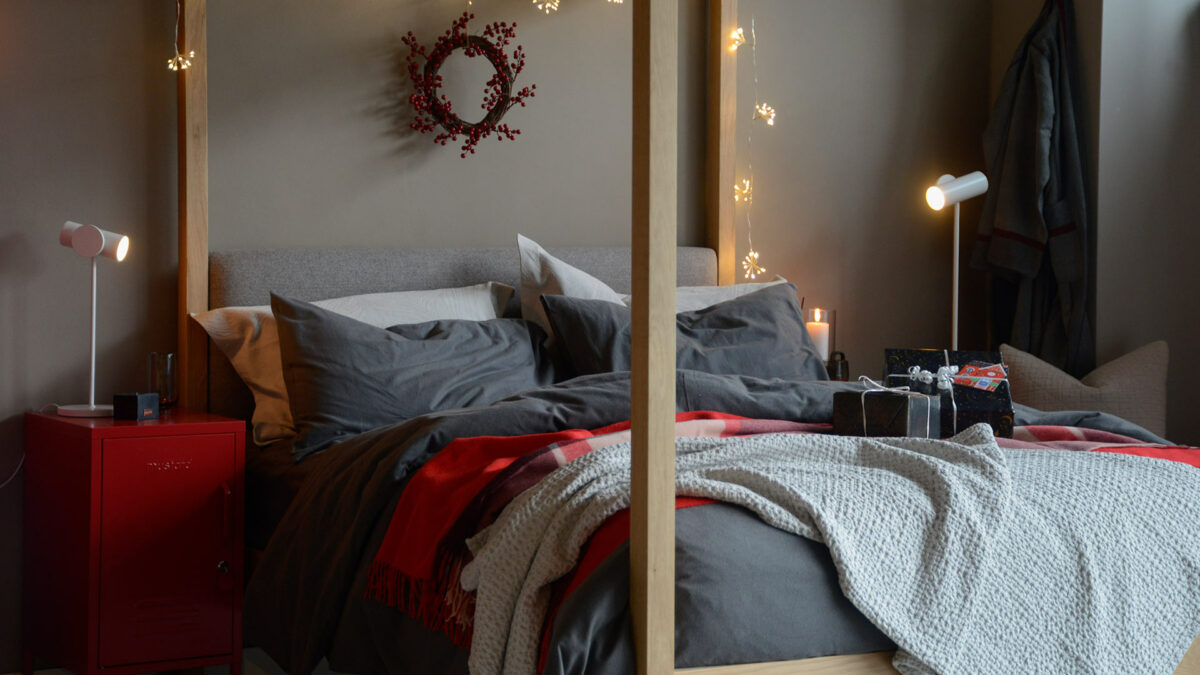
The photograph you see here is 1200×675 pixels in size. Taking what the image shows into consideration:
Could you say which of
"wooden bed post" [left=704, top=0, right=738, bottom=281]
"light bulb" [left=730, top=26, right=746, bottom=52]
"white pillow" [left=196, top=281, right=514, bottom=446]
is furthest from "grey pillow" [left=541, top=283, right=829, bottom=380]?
"light bulb" [left=730, top=26, right=746, bottom=52]

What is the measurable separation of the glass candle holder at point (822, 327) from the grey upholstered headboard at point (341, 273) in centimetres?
70

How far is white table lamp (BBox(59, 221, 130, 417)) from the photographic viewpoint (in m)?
2.84

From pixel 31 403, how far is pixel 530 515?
203 centimetres

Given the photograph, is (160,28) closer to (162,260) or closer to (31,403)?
(162,260)

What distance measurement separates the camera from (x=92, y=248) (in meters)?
2.85

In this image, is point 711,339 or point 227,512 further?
point 711,339

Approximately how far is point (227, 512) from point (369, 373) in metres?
0.48

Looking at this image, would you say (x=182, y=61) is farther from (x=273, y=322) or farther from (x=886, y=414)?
(x=886, y=414)

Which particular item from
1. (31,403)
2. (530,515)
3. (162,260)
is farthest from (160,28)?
(530,515)

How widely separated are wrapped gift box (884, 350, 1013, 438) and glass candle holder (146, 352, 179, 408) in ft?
6.26

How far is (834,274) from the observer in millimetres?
4344

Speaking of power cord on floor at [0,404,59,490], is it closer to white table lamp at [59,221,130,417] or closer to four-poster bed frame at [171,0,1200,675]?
white table lamp at [59,221,130,417]

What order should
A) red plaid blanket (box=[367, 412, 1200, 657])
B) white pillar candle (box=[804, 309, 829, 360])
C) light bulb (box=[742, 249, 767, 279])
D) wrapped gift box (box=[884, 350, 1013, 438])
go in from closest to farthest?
1. red plaid blanket (box=[367, 412, 1200, 657])
2. wrapped gift box (box=[884, 350, 1013, 438])
3. white pillar candle (box=[804, 309, 829, 360])
4. light bulb (box=[742, 249, 767, 279])

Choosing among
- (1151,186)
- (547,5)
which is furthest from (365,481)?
(1151,186)
